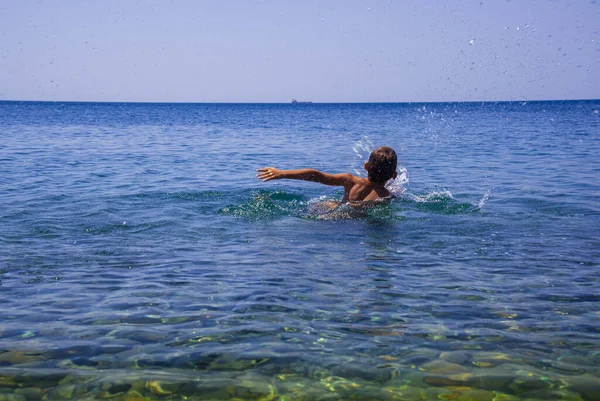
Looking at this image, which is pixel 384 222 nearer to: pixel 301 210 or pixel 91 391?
pixel 301 210

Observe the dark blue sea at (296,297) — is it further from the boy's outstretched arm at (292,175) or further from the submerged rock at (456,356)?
the boy's outstretched arm at (292,175)

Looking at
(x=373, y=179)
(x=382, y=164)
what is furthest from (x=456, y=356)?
(x=373, y=179)

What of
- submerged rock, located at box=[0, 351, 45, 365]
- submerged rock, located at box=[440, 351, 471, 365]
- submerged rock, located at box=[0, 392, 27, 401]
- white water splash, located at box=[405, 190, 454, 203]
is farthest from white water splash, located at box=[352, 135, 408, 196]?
submerged rock, located at box=[0, 392, 27, 401]

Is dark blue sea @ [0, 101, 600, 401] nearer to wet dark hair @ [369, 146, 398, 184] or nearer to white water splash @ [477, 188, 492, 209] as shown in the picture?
white water splash @ [477, 188, 492, 209]

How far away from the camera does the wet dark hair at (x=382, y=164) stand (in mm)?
9234

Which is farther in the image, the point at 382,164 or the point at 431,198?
the point at 431,198

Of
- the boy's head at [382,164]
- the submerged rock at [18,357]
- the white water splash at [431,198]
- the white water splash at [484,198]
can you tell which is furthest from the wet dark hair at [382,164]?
the submerged rock at [18,357]

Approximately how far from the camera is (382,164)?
9.30m

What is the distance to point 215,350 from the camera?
4219 millimetres

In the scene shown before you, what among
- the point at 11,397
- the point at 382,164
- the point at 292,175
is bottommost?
the point at 11,397

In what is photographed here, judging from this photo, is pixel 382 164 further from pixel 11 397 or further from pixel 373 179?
pixel 11 397

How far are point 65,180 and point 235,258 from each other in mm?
9509

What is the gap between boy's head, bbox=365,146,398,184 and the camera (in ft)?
30.3

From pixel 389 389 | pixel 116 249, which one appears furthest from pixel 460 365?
pixel 116 249
